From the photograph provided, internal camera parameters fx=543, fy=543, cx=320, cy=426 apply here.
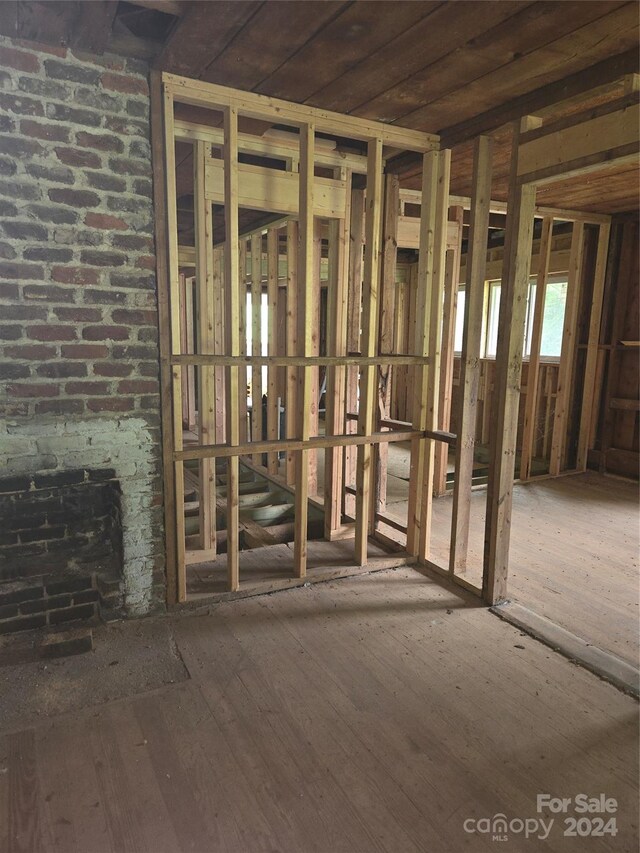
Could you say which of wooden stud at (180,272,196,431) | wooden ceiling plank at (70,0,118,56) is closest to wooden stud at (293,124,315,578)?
wooden ceiling plank at (70,0,118,56)

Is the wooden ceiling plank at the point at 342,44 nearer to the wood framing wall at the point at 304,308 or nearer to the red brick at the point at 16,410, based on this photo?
the wood framing wall at the point at 304,308

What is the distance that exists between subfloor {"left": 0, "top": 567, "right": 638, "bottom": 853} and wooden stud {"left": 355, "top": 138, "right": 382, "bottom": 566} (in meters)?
0.83

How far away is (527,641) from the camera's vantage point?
260 cm

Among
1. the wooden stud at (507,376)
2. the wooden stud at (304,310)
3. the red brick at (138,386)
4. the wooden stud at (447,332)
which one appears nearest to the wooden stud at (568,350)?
the wooden stud at (447,332)

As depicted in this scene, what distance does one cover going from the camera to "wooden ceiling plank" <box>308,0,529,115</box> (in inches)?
76.0

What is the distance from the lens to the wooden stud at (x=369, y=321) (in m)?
3.03

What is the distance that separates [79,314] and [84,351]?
16cm

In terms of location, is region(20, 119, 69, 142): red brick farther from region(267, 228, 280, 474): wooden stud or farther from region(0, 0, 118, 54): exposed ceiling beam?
region(267, 228, 280, 474): wooden stud

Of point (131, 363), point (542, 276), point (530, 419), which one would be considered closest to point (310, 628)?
point (131, 363)

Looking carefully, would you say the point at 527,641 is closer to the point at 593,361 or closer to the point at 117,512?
the point at 117,512

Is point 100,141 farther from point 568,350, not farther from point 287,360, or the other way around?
point 568,350

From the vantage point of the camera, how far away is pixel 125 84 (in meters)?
2.36

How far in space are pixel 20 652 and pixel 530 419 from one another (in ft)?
15.4

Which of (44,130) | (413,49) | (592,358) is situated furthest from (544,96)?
(592,358)
